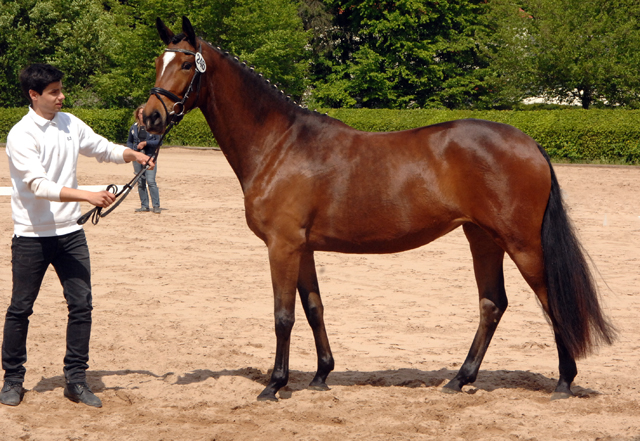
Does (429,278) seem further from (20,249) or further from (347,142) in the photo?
(20,249)

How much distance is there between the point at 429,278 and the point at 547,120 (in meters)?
16.8

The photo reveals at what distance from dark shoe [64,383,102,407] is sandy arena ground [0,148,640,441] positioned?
0.18 feet

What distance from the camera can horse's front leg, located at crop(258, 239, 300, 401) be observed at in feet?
15.4

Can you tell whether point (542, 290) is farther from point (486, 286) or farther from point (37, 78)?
point (37, 78)

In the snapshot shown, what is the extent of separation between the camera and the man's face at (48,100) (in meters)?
4.44

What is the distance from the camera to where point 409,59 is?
115 ft

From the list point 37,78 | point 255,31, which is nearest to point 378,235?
point 37,78

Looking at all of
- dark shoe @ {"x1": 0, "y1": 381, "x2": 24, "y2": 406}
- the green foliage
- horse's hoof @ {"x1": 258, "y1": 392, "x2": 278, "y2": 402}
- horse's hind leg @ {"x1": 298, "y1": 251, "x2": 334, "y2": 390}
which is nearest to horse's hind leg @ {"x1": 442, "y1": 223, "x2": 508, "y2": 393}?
horse's hind leg @ {"x1": 298, "y1": 251, "x2": 334, "y2": 390}

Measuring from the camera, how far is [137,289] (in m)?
7.72

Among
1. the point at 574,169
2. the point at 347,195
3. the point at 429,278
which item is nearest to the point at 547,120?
the point at 574,169

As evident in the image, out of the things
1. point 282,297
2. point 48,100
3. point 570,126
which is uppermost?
point 48,100

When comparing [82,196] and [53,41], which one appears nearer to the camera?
[82,196]

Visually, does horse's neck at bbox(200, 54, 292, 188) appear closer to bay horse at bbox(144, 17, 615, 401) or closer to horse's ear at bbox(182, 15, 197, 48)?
bay horse at bbox(144, 17, 615, 401)

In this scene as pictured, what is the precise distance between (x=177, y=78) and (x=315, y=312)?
5.96 ft
